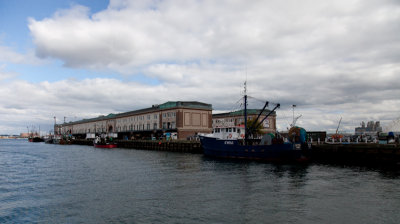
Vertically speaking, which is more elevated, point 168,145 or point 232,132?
point 232,132

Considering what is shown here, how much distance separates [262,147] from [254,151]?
167 cm

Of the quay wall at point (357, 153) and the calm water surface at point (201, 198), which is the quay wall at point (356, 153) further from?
the calm water surface at point (201, 198)

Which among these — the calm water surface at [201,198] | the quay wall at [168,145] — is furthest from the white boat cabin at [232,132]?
the calm water surface at [201,198]

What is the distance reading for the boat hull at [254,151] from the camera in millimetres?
43438

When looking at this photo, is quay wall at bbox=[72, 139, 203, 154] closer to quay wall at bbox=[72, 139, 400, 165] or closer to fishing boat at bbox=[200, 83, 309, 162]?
fishing boat at bbox=[200, 83, 309, 162]

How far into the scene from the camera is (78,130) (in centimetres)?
19288

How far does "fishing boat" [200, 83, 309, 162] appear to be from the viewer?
43.5 m

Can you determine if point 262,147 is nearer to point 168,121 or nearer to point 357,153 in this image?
point 357,153

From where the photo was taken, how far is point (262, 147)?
4556 cm

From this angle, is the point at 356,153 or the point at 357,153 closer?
the point at 357,153

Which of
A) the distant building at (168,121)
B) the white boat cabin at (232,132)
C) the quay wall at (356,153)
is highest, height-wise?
the distant building at (168,121)

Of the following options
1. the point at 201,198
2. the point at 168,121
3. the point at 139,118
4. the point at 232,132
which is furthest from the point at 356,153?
the point at 139,118

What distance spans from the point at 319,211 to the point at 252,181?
1019 centimetres

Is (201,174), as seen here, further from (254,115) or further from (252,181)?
(254,115)
